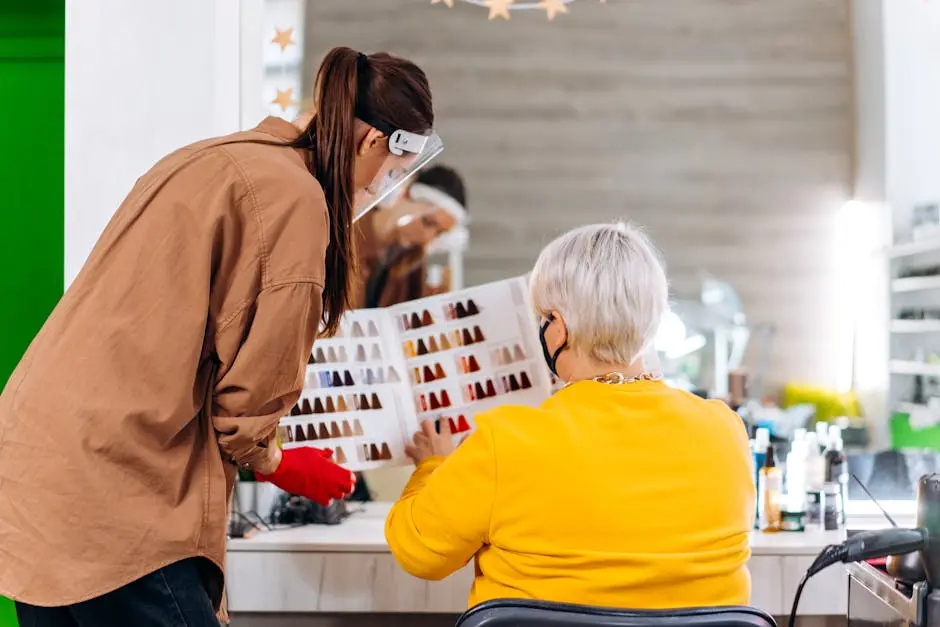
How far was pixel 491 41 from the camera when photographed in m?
2.59

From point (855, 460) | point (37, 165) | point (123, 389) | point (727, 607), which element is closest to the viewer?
point (727, 607)

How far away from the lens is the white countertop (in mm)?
2076

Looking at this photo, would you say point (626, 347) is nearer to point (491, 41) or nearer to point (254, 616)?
point (254, 616)

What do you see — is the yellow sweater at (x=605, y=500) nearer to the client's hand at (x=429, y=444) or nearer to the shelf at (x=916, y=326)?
the client's hand at (x=429, y=444)

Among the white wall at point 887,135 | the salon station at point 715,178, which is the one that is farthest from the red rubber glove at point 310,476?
the white wall at point 887,135

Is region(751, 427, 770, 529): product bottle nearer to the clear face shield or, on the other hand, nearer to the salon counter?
the salon counter

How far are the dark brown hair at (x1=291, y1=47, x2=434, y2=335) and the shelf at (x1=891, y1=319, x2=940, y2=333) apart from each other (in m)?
1.68

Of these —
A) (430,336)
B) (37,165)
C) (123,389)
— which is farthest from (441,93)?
(123,389)

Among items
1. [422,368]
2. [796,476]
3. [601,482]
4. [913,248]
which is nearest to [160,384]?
[601,482]

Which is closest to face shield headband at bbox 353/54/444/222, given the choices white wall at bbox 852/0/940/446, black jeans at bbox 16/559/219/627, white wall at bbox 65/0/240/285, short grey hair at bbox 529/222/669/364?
short grey hair at bbox 529/222/669/364

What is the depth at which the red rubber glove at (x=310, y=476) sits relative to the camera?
5.32 ft

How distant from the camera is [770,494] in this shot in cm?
229

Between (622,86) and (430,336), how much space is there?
1.05 metres

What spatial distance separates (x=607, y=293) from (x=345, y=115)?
451mm
